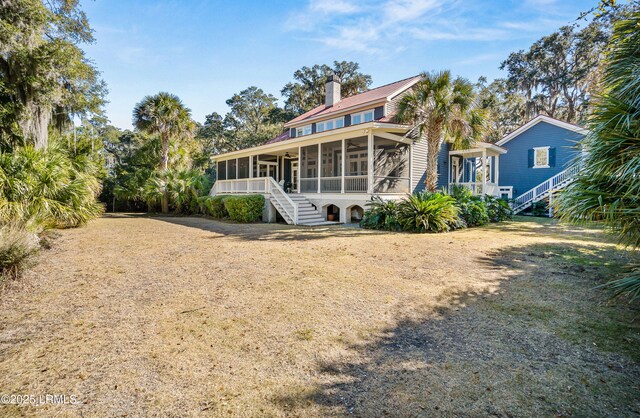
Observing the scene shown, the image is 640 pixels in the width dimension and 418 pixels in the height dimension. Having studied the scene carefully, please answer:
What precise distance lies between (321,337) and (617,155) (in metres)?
4.77

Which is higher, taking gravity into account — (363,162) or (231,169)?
(231,169)

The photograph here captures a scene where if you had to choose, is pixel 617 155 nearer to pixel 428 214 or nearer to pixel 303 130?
pixel 428 214

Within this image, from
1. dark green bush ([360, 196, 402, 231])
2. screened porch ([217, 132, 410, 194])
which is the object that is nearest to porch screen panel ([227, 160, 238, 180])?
screened porch ([217, 132, 410, 194])

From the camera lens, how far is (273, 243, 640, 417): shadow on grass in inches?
95.0

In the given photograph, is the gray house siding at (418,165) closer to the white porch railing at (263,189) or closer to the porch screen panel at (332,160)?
the porch screen panel at (332,160)

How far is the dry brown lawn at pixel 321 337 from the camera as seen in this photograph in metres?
2.47

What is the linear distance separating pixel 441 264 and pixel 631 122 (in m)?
3.77

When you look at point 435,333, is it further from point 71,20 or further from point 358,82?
point 358,82

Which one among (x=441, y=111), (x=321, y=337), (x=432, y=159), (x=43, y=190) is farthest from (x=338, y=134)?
(x=321, y=337)

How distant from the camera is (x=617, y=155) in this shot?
14.2ft

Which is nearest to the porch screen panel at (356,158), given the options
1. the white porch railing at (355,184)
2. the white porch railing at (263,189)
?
the white porch railing at (355,184)

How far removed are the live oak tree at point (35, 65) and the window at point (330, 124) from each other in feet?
41.9

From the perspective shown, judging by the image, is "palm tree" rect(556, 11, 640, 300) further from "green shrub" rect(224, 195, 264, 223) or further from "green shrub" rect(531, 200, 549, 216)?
"green shrub" rect(531, 200, 549, 216)

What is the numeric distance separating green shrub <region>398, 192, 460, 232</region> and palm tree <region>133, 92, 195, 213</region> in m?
17.5
